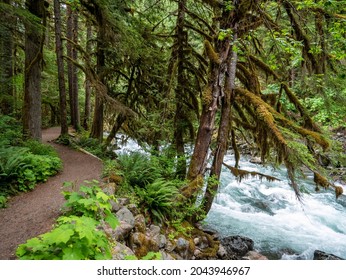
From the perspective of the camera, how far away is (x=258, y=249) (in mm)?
8094

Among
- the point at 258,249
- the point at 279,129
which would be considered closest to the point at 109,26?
the point at 279,129

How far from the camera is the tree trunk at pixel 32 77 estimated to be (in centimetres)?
764

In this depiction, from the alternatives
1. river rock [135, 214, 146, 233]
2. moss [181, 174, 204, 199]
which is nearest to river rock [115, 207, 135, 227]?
river rock [135, 214, 146, 233]

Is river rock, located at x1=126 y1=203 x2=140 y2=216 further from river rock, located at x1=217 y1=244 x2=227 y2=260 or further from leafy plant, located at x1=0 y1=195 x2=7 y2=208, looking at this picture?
river rock, located at x1=217 y1=244 x2=227 y2=260

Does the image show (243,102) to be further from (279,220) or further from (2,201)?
(279,220)

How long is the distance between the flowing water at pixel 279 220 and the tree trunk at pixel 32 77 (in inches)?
272

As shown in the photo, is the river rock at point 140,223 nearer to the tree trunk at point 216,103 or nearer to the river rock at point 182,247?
the river rock at point 182,247

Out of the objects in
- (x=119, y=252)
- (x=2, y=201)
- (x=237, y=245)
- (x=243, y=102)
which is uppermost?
(x=243, y=102)

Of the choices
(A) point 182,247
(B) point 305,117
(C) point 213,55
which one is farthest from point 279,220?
(C) point 213,55

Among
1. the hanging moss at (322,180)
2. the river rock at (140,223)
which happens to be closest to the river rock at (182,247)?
the river rock at (140,223)

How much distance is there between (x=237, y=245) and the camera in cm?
753

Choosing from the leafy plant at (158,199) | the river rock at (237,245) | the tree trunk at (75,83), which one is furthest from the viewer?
the tree trunk at (75,83)

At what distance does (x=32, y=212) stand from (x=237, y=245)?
5633 mm

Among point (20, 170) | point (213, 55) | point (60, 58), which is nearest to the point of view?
point (213, 55)
